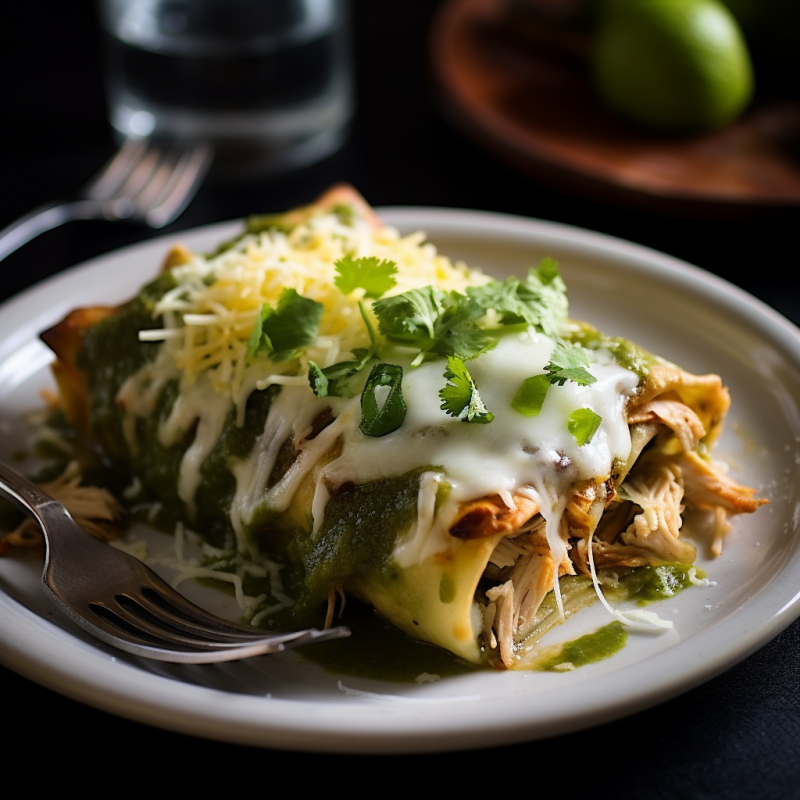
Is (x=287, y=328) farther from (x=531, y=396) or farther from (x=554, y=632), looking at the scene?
(x=554, y=632)

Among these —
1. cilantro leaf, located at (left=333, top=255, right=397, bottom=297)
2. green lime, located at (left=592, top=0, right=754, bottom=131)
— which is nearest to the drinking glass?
green lime, located at (left=592, top=0, right=754, bottom=131)

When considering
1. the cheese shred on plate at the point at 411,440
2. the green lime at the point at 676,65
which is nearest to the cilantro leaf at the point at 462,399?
the cheese shred on plate at the point at 411,440

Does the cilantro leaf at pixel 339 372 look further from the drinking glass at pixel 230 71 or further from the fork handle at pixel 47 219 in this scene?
the drinking glass at pixel 230 71

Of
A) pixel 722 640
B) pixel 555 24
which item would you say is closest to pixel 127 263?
pixel 722 640

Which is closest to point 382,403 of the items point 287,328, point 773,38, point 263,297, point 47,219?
point 287,328

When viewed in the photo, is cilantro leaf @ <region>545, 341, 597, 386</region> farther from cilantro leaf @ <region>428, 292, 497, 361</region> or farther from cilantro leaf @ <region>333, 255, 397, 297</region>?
cilantro leaf @ <region>333, 255, 397, 297</region>

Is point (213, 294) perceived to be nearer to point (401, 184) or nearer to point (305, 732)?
point (305, 732)
